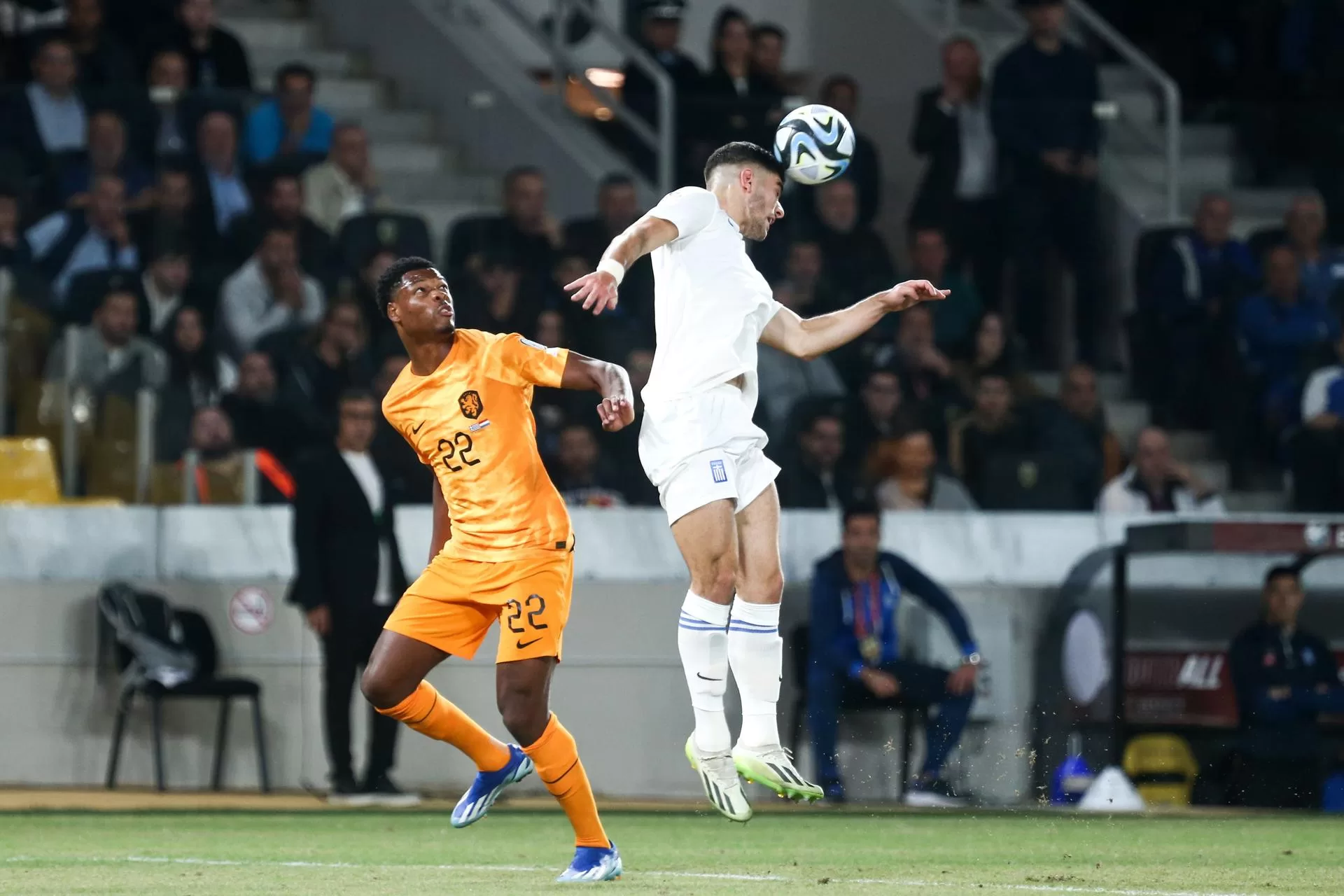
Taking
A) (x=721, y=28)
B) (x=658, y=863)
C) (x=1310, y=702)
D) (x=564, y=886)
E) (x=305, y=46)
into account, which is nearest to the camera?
(x=564, y=886)

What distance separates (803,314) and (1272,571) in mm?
2768

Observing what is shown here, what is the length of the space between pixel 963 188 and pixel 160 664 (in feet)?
16.2

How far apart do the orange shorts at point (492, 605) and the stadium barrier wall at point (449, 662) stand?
451 centimetres

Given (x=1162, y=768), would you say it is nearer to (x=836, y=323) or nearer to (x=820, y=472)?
(x=820, y=472)

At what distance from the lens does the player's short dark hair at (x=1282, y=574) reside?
1198 centimetres

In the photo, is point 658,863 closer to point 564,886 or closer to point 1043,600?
point 564,886

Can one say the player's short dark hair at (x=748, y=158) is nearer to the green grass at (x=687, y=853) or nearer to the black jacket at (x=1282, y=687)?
the green grass at (x=687, y=853)

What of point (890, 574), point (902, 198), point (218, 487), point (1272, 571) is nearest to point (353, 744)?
point (218, 487)

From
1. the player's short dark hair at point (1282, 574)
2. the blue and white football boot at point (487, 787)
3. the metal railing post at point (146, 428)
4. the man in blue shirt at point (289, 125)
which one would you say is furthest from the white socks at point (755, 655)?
the man in blue shirt at point (289, 125)

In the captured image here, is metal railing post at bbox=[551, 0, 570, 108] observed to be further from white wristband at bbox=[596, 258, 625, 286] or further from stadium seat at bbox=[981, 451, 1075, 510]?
white wristband at bbox=[596, 258, 625, 286]

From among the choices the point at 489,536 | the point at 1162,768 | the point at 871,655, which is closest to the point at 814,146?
the point at 489,536

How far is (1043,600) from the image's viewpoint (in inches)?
480

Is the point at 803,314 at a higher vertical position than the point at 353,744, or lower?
higher

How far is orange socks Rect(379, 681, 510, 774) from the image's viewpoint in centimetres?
769
